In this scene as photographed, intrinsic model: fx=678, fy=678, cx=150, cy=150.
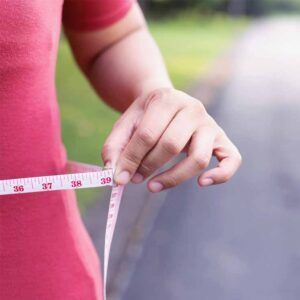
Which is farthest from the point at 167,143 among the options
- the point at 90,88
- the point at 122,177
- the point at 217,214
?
the point at 90,88

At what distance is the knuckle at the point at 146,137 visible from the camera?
3.69 ft

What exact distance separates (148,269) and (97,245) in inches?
15.8

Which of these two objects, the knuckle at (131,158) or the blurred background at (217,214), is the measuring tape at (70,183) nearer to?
the knuckle at (131,158)

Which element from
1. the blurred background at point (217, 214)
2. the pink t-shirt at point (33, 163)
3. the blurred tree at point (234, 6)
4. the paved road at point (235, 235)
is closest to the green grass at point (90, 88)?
the blurred background at point (217, 214)

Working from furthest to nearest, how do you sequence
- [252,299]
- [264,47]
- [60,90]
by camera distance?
[264,47]
[60,90]
[252,299]

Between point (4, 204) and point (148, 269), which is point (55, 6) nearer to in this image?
point (4, 204)

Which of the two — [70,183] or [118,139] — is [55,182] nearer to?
[70,183]

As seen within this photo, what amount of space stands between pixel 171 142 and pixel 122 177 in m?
0.11

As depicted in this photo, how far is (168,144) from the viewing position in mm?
1123

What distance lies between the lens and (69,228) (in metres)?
1.30

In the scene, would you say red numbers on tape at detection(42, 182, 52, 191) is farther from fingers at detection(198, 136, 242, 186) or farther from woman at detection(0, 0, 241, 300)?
fingers at detection(198, 136, 242, 186)

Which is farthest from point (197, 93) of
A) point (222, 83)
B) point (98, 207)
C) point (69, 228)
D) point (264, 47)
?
point (69, 228)

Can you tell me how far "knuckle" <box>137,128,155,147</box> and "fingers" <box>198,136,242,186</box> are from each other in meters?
0.12

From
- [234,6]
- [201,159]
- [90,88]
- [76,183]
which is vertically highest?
[201,159]
